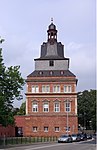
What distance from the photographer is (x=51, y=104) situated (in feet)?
315

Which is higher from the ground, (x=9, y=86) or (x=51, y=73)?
(x=51, y=73)

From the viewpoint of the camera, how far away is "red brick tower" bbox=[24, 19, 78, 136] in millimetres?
94750

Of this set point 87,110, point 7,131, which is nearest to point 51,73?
point 7,131

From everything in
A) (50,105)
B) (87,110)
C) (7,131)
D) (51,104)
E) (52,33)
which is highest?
(52,33)

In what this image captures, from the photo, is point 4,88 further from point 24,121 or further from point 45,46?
point 45,46

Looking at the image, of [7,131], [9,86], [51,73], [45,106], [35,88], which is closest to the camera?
[9,86]

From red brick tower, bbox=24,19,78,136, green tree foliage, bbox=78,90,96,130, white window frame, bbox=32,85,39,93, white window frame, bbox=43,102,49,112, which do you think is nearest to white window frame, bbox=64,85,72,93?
red brick tower, bbox=24,19,78,136

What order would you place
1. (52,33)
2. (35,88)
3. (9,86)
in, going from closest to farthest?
1. (9,86)
2. (35,88)
3. (52,33)

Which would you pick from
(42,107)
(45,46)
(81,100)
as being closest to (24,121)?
(42,107)

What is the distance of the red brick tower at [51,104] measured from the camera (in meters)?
94.8

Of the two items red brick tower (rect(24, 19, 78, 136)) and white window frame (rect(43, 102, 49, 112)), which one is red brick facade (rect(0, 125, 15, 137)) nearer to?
red brick tower (rect(24, 19, 78, 136))

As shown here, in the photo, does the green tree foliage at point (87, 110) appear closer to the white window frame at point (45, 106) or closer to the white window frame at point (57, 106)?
the white window frame at point (57, 106)

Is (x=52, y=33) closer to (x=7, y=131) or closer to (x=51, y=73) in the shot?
(x=51, y=73)

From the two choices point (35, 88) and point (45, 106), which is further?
point (45, 106)
